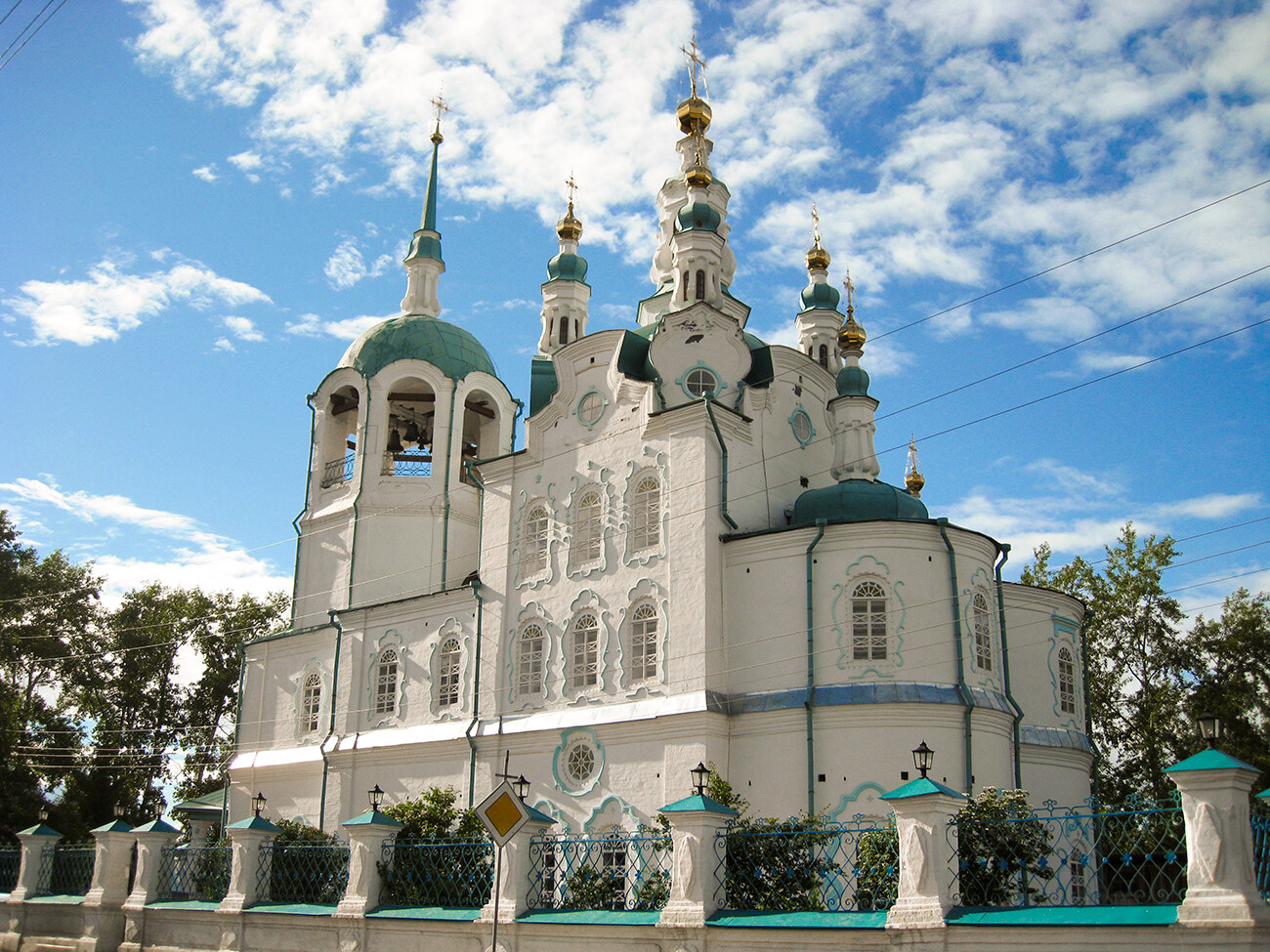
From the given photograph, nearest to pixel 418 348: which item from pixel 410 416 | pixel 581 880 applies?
pixel 410 416

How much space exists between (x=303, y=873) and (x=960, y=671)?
29.5ft

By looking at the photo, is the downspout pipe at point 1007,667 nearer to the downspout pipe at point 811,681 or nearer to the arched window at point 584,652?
the downspout pipe at point 811,681

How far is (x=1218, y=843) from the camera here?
24.1ft

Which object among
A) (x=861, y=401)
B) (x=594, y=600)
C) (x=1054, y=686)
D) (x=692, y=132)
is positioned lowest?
(x=1054, y=686)

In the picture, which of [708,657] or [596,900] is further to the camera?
[708,657]

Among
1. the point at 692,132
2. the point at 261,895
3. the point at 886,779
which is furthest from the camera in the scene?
the point at 692,132

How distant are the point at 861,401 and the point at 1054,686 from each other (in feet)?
18.2

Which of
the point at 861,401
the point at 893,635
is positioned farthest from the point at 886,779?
the point at 861,401

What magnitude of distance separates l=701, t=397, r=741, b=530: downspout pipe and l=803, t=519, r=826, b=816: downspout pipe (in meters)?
1.43

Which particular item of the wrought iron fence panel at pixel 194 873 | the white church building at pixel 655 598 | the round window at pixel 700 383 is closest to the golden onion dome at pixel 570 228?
the white church building at pixel 655 598

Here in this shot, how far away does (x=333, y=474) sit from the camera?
2495 centimetres

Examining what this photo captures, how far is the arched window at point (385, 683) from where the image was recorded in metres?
21.5

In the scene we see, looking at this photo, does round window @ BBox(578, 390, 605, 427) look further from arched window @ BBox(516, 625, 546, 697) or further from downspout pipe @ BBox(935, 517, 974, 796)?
downspout pipe @ BBox(935, 517, 974, 796)

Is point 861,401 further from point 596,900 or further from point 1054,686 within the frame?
point 596,900
